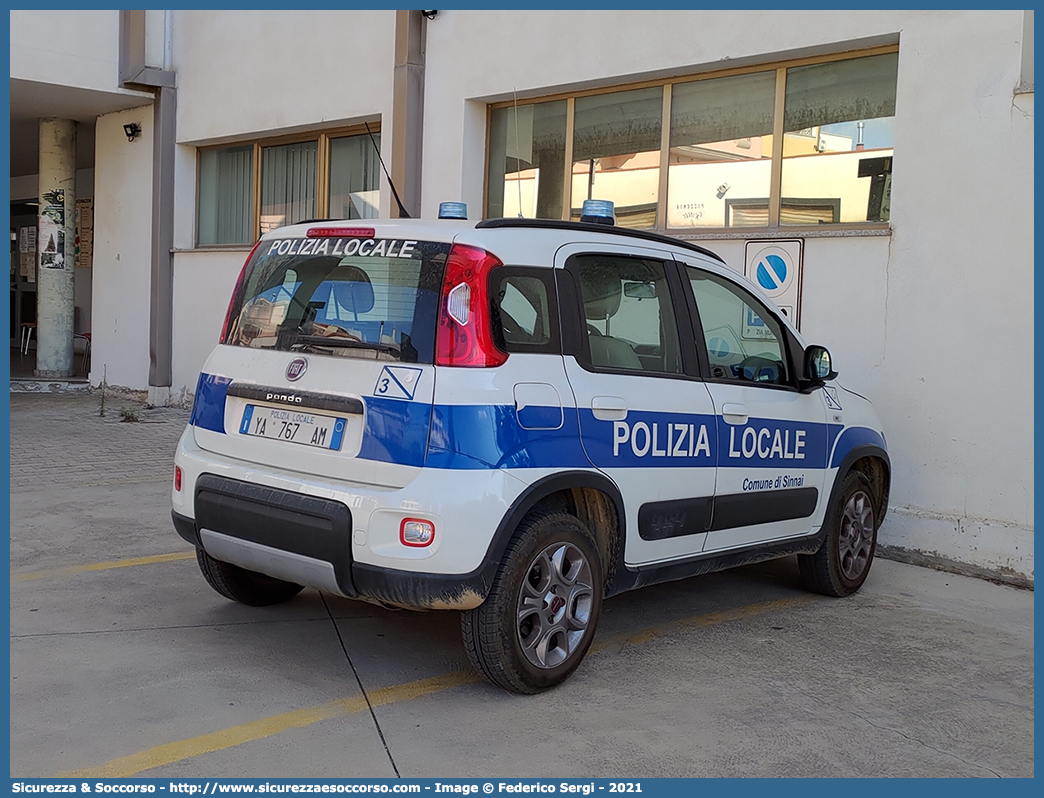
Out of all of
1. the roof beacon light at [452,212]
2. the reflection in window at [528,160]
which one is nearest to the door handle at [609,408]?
the roof beacon light at [452,212]

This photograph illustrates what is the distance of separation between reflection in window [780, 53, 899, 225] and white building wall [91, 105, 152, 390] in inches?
340

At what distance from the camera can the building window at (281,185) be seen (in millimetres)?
11523

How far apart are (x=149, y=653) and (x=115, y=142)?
10.9m

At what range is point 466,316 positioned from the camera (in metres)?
4.08

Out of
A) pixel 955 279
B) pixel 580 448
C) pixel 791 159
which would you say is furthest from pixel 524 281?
pixel 791 159

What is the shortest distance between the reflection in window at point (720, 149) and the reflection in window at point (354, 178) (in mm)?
3711

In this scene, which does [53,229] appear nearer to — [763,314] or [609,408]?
[763,314]

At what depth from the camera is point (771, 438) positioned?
208 inches

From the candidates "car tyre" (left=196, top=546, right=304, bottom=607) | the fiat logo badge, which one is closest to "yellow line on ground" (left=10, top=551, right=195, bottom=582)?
"car tyre" (left=196, top=546, right=304, bottom=607)

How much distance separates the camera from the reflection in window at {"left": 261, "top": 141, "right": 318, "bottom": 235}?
→ 12.1 meters

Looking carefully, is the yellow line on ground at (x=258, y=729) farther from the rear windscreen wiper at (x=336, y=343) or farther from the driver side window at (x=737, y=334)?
the driver side window at (x=737, y=334)

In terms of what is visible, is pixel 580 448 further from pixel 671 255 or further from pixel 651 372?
pixel 671 255

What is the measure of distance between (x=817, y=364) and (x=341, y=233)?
8.29 ft

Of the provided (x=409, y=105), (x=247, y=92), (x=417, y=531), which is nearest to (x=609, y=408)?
(x=417, y=531)
